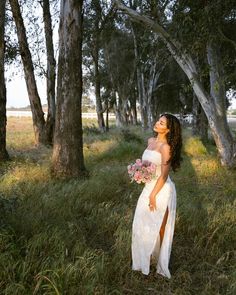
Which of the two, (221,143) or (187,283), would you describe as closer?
(187,283)

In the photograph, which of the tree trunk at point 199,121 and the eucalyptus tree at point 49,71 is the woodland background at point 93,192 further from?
the tree trunk at point 199,121

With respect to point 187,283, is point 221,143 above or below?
above

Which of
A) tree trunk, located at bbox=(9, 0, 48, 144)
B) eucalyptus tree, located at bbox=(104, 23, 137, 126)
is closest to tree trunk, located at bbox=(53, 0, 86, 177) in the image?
tree trunk, located at bbox=(9, 0, 48, 144)

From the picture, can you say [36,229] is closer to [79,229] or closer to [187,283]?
[79,229]

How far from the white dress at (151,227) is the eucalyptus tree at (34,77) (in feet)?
37.7

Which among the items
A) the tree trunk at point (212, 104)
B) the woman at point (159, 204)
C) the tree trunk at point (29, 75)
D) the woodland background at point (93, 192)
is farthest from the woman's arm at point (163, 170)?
the tree trunk at point (29, 75)

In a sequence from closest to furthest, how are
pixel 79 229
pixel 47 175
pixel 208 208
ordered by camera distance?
pixel 79 229, pixel 208 208, pixel 47 175

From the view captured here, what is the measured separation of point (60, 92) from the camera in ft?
29.4

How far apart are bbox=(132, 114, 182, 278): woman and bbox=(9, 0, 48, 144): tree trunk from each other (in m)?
11.4

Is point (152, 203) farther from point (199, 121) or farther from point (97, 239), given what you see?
point (199, 121)

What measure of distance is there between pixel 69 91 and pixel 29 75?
6.87 meters

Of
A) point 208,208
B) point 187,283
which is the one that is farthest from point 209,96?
point 187,283

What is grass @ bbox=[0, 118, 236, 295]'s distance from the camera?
157 inches

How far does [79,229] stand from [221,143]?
6.85m
